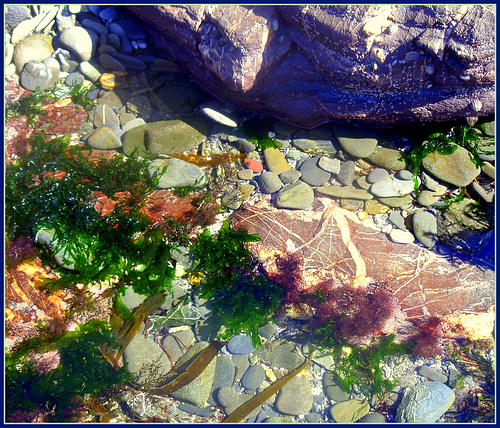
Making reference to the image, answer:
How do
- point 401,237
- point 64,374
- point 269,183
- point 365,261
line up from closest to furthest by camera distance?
point 64,374, point 365,261, point 401,237, point 269,183

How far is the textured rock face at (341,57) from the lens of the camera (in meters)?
4.01

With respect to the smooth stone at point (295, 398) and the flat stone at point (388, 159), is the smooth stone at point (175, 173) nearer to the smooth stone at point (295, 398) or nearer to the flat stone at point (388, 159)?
the flat stone at point (388, 159)

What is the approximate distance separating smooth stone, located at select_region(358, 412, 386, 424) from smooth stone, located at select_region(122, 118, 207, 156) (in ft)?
14.0

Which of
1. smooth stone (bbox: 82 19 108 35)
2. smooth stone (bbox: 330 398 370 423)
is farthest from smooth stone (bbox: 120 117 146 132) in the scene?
smooth stone (bbox: 330 398 370 423)

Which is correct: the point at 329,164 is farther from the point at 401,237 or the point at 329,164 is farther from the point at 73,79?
the point at 73,79

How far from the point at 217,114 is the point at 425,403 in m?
4.70

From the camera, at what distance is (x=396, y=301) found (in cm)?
465

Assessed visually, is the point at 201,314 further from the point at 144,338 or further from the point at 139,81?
the point at 139,81

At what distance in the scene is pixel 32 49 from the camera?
5668 millimetres

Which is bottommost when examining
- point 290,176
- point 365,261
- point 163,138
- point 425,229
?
point 365,261

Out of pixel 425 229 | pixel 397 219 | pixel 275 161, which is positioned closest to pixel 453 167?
pixel 425 229

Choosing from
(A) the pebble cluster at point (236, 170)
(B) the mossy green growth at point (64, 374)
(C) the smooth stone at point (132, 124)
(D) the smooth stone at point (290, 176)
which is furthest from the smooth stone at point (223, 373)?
(C) the smooth stone at point (132, 124)

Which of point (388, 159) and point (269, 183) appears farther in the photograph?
point (388, 159)

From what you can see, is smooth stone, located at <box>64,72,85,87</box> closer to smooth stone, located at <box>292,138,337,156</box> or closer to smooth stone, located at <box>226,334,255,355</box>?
smooth stone, located at <box>292,138,337,156</box>
